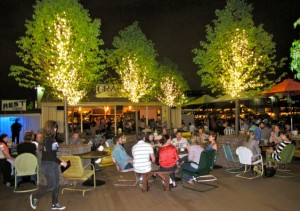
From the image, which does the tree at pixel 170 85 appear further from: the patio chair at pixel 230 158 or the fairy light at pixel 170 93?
the patio chair at pixel 230 158

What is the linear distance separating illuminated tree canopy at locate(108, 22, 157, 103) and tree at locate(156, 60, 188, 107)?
474 cm

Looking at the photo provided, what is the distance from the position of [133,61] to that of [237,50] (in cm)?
749

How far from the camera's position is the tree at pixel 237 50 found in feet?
38.7

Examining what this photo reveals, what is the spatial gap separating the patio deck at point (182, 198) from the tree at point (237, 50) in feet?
14.7

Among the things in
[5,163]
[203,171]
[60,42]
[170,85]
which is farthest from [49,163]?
[170,85]

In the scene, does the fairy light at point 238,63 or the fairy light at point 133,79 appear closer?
the fairy light at point 238,63

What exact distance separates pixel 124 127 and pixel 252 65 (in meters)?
12.4

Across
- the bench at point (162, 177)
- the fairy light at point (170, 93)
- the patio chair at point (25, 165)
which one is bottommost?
the bench at point (162, 177)

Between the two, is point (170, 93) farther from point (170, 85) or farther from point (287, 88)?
point (287, 88)

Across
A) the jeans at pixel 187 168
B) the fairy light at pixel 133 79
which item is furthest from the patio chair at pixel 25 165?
the fairy light at pixel 133 79

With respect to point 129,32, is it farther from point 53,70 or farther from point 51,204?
point 51,204

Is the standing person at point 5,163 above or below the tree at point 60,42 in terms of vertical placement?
below

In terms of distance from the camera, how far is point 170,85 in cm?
2438

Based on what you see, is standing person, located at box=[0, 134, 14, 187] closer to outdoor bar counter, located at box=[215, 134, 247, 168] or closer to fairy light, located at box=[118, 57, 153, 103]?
outdoor bar counter, located at box=[215, 134, 247, 168]
